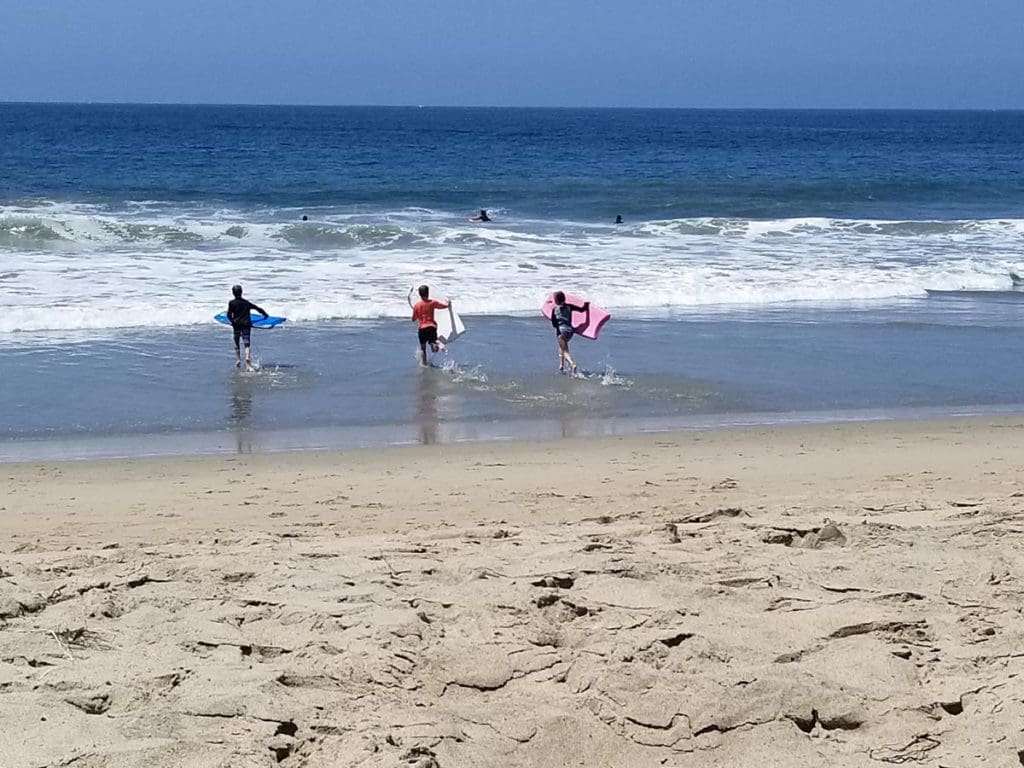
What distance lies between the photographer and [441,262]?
22906 millimetres

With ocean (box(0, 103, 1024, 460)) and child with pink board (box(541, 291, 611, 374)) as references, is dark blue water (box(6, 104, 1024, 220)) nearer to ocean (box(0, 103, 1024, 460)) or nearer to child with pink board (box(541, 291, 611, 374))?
ocean (box(0, 103, 1024, 460))

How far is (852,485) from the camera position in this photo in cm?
907

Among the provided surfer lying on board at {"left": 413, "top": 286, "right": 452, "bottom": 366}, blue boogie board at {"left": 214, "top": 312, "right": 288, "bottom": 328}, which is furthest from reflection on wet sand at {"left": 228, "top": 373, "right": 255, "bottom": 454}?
surfer lying on board at {"left": 413, "top": 286, "right": 452, "bottom": 366}

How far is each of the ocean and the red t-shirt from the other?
0.52m

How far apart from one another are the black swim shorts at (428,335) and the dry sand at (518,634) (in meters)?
5.85

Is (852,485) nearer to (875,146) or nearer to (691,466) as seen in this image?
(691,466)

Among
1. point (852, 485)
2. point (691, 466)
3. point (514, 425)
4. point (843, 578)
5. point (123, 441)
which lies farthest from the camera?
point (514, 425)

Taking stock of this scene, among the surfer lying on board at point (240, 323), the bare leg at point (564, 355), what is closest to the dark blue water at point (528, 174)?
the bare leg at point (564, 355)

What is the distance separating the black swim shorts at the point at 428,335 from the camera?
46.3 feet

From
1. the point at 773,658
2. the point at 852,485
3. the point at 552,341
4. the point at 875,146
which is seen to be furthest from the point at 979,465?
the point at 875,146

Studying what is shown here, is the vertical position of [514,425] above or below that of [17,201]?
below

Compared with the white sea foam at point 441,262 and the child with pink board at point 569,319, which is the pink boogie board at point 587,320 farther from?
the white sea foam at point 441,262

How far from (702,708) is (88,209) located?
31951mm

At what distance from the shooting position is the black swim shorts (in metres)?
14.1
